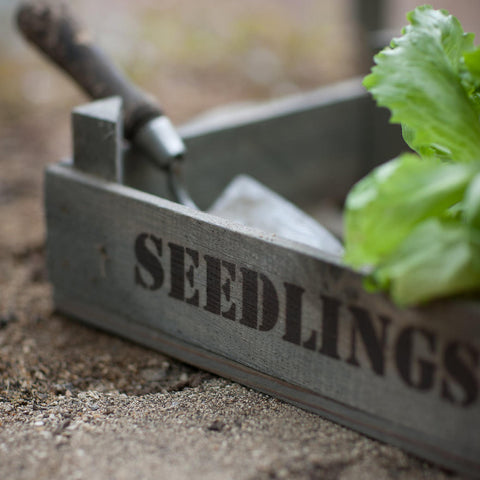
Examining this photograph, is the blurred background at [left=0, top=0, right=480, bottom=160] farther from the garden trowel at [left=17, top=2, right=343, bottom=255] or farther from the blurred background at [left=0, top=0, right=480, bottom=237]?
the garden trowel at [left=17, top=2, right=343, bottom=255]

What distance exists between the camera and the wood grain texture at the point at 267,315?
964 mm

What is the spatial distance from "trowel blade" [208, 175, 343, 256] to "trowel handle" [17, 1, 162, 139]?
9.8 inches

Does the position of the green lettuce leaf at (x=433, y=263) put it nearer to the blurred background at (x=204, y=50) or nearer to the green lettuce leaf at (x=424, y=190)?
the green lettuce leaf at (x=424, y=190)

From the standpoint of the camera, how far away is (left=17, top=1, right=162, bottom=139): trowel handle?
5.17 feet

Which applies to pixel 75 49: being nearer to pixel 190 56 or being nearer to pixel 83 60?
pixel 83 60

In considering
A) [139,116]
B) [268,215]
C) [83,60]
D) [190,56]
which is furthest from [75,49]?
[190,56]

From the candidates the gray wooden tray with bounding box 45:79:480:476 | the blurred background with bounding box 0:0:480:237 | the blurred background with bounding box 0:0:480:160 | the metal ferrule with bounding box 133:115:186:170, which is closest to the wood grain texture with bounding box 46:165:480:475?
the gray wooden tray with bounding box 45:79:480:476

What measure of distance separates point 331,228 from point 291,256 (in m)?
0.99

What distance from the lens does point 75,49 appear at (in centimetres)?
158

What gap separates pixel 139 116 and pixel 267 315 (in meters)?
0.60

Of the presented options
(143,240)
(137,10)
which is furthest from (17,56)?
(143,240)

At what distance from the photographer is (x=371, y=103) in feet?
7.13

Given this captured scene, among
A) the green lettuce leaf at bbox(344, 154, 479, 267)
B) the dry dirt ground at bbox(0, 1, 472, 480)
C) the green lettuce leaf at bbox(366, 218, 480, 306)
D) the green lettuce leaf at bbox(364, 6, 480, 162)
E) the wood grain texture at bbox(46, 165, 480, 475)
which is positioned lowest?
the dry dirt ground at bbox(0, 1, 472, 480)

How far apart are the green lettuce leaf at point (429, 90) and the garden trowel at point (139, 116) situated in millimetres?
452
